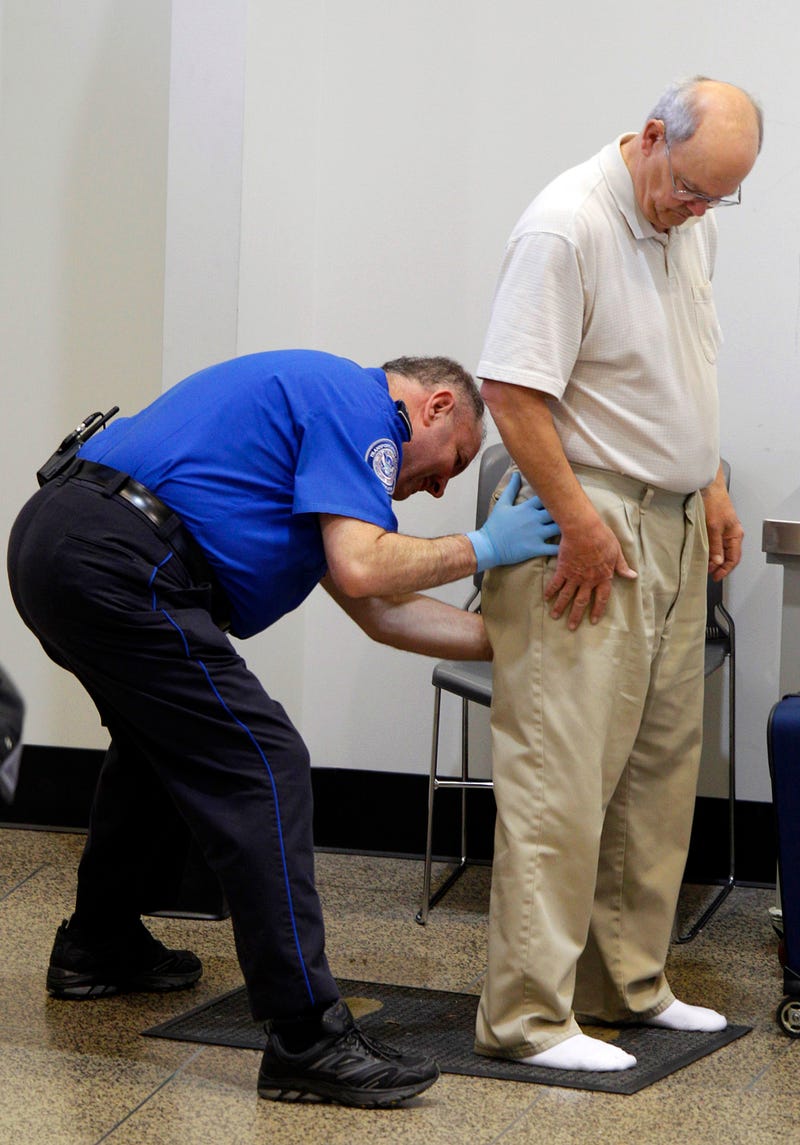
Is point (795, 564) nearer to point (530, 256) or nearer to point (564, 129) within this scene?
point (530, 256)

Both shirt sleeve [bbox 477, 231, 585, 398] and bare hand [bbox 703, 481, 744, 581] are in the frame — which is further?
bare hand [bbox 703, 481, 744, 581]

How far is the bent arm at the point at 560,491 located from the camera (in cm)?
220

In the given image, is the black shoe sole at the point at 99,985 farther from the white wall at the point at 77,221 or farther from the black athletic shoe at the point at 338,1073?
the white wall at the point at 77,221

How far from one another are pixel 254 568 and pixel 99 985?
33.3 inches

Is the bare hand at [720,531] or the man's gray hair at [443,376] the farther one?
the bare hand at [720,531]

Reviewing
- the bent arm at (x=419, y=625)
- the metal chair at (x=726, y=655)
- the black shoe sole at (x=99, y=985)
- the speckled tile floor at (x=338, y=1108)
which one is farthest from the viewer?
the metal chair at (x=726, y=655)

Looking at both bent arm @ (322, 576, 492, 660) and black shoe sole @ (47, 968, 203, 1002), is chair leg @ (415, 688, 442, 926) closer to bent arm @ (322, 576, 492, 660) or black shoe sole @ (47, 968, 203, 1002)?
black shoe sole @ (47, 968, 203, 1002)

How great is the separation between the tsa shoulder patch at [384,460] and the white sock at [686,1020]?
3.29ft

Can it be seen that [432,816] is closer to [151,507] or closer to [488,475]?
[488,475]

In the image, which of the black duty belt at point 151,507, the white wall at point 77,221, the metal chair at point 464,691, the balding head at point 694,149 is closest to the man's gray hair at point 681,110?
the balding head at point 694,149

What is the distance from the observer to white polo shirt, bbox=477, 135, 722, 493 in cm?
217

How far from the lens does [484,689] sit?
295cm

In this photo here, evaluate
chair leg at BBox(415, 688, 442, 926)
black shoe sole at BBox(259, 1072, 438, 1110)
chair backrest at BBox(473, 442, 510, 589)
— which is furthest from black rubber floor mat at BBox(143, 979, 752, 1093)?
chair backrest at BBox(473, 442, 510, 589)

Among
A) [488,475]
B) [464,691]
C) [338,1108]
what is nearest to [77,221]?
[488,475]
